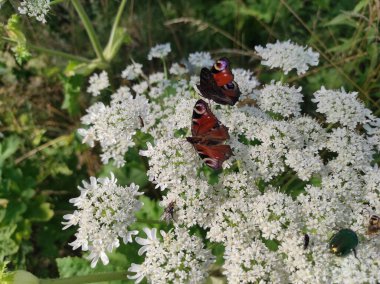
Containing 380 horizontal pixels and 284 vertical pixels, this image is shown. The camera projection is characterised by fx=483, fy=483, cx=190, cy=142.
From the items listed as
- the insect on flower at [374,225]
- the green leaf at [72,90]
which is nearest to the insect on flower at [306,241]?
the insect on flower at [374,225]

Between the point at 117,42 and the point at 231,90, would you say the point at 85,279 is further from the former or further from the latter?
the point at 117,42

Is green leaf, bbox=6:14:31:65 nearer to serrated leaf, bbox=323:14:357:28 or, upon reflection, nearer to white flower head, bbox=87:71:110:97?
white flower head, bbox=87:71:110:97

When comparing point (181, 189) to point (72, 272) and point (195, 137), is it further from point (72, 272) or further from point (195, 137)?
point (72, 272)

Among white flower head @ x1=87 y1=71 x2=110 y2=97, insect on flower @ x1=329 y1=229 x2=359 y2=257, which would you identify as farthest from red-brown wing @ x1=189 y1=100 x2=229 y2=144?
white flower head @ x1=87 y1=71 x2=110 y2=97

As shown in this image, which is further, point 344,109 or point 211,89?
point 344,109

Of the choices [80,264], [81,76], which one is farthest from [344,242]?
[81,76]

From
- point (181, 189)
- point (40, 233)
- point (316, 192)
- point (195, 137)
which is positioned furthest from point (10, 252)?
point (316, 192)
